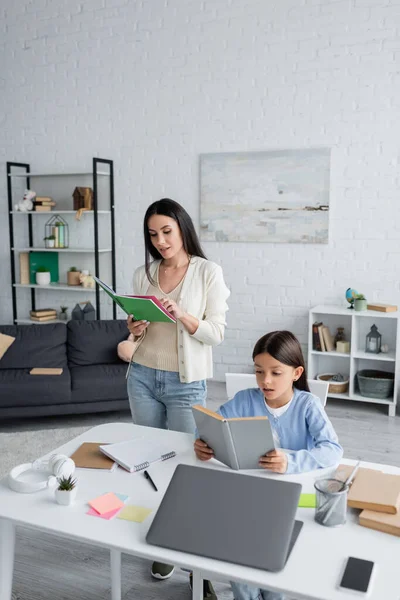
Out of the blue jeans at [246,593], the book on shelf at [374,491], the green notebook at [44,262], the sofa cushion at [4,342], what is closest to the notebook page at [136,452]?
the blue jeans at [246,593]

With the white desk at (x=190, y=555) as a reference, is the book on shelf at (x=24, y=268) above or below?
above

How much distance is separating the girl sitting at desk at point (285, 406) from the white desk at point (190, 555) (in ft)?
0.33

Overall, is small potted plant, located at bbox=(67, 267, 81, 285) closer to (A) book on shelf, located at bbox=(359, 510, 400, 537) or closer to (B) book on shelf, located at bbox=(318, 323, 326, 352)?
(B) book on shelf, located at bbox=(318, 323, 326, 352)

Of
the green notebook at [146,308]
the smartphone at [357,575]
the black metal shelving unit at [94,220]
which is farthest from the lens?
the black metal shelving unit at [94,220]

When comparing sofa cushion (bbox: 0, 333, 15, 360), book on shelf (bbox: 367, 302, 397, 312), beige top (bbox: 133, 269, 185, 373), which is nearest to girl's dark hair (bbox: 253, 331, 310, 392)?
beige top (bbox: 133, 269, 185, 373)

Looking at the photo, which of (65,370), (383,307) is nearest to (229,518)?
(65,370)

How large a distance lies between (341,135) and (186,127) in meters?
1.32

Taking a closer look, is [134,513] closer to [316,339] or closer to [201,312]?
[201,312]

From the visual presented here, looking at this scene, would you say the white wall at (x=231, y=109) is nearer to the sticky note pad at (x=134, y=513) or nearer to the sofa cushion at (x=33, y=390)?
the sofa cushion at (x=33, y=390)

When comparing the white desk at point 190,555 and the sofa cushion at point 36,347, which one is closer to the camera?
the white desk at point 190,555

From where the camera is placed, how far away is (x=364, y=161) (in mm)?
4512

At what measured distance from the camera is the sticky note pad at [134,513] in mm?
1477

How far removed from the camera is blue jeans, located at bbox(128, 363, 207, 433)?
7.19 ft

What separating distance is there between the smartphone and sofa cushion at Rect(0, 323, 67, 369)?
3.27 m
